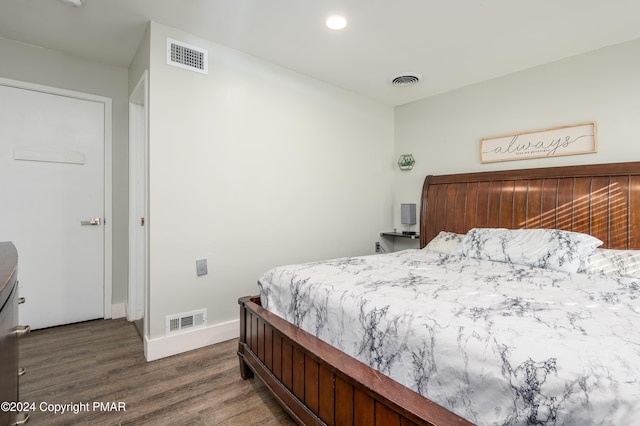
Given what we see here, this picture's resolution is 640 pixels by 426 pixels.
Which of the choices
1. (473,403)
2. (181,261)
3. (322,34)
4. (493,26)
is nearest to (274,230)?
(181,261)

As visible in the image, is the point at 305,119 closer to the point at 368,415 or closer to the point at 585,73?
the point at 585,73

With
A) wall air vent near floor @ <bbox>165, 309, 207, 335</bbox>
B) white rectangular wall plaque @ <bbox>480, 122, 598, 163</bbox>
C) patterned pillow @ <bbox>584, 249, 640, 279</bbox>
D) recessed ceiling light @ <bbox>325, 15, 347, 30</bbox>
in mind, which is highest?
recessed ceiling light @ <bbox>325, 15, 347, 30</bbox>

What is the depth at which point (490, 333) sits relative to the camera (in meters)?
1.05

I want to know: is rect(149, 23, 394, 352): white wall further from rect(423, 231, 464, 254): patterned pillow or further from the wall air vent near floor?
rect(423, 231, 464, 254): patterned pillow

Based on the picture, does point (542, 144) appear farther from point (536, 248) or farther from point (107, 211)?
point (107, 211)

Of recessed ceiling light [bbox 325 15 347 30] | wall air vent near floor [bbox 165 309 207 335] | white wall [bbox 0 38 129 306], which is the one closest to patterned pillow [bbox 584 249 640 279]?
recessed ceiling light [bbox 325 15 347 30]

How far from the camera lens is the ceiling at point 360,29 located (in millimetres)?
2072

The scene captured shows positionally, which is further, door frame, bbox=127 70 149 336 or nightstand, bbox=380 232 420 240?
nightstand, bbox=380 232 420 240

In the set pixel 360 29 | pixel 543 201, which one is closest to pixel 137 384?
pixel 360 29

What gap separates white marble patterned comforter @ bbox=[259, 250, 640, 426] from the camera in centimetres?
83

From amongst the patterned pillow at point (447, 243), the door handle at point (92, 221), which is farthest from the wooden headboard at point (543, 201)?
the door handle at point (92, 221)

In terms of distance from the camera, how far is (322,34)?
241cm

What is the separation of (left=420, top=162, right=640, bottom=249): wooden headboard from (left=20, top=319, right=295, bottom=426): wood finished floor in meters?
2.50

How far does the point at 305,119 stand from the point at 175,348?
244cm
